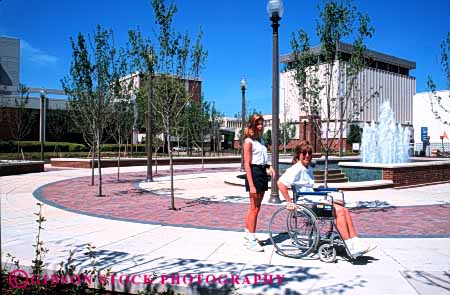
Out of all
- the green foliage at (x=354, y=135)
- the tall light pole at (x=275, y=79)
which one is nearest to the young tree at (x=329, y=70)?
the tall light pole at (x=275, y=79)

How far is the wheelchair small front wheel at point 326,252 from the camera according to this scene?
193 inches

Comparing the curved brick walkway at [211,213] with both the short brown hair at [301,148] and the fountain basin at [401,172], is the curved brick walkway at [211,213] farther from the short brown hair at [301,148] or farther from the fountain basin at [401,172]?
the fountain basin at [401,172]

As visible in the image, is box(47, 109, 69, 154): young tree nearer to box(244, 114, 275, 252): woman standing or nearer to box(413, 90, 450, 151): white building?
box(244, 114, 275, 252): woman standing

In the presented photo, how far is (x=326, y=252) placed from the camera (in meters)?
4.94

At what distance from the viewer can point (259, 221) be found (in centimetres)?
758

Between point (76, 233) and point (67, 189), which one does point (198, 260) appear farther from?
point (67, 189)

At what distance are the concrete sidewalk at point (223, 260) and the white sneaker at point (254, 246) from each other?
97mm

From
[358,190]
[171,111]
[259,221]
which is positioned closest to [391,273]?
[259,221]

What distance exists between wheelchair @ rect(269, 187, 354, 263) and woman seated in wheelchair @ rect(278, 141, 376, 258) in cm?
6

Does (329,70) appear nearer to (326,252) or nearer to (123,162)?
(326,252)

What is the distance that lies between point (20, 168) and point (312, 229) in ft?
56.6

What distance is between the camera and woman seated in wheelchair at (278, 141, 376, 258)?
4.78m

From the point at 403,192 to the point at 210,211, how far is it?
6.86 m

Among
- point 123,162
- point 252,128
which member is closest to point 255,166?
point 252,128
